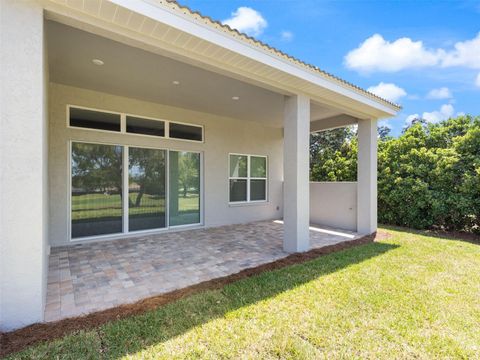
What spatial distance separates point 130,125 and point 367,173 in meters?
7.20

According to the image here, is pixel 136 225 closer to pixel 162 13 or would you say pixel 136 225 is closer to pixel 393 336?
pixel 162 13

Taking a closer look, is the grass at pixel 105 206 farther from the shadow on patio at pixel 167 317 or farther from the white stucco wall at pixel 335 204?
the white stucco wall at pixel 335 204

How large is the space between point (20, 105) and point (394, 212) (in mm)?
10367

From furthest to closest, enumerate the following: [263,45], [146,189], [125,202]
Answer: [146,189]
[125,202]
[263,45]

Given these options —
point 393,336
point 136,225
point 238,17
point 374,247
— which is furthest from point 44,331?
point 238,17

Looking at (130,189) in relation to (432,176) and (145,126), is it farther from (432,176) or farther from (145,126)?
(432,176)

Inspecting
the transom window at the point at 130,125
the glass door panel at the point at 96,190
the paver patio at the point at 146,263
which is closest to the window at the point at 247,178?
the transom window at the point at 130,125

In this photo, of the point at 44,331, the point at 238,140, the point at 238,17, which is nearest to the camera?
the point at 44,331

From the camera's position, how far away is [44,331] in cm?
264

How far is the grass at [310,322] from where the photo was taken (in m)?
2.45

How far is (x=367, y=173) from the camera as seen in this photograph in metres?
7.61

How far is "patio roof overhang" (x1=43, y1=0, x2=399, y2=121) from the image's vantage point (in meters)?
3.02

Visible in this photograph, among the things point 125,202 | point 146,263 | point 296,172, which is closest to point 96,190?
point 125,202

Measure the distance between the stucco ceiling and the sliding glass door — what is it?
1.59 meters
